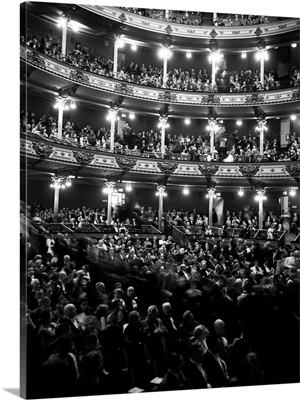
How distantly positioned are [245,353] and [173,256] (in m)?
2.58

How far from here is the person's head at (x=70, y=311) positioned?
6.88 meters

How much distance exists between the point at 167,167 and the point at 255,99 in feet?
18.9

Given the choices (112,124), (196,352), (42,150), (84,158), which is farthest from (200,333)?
(112,124)

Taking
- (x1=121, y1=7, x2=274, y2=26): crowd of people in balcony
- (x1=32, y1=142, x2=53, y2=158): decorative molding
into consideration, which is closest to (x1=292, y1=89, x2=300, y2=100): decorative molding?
(x1=121, y1=7, x2=274, y2=26): crowd of people in balcony

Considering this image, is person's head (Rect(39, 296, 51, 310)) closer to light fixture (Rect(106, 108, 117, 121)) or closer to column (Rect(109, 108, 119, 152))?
column (Rect(109, 108, 119, 152))

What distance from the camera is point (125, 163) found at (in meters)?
16.4

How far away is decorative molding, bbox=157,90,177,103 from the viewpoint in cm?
1805

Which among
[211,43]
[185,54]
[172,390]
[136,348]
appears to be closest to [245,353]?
[172,390]

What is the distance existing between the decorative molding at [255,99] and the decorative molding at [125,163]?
6132mm

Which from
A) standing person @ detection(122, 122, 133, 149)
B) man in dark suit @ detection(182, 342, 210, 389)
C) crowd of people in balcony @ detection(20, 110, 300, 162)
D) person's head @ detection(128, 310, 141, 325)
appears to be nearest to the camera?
person's head @ detection(128, 310, 141, 325)

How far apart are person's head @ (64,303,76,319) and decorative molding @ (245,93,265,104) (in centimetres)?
1405

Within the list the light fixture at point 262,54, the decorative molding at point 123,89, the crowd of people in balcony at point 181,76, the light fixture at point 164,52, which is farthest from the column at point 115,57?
the light fixture at point 262,54

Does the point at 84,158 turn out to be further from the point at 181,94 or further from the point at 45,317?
the point at 45,317

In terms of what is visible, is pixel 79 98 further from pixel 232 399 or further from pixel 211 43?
pixel 232 399
